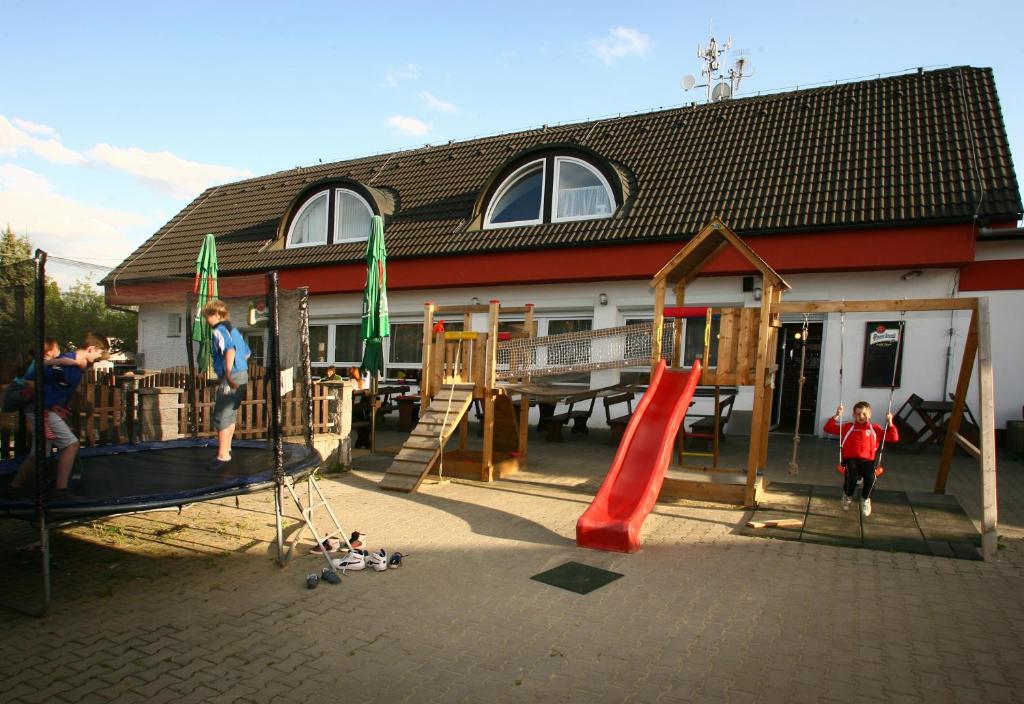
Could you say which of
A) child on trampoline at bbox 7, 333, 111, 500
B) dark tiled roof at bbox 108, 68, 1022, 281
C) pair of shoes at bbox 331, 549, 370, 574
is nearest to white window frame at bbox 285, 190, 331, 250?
dark tiled roof at bbox 108, 68, 1022, 281

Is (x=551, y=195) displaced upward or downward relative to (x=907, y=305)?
upward

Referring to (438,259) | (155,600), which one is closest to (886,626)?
(155,600)

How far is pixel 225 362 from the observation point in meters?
5.61

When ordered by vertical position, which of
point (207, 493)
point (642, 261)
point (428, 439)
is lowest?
point (428, 439)

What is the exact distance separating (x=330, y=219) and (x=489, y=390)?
32.8ft

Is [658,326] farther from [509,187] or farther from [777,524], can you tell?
[509,187]

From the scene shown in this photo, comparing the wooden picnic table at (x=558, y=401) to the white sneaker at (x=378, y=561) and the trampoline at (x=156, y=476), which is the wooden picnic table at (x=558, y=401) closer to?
the trampoline at (x=156, y=476)

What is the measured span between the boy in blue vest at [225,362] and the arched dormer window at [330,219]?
37.5 feet

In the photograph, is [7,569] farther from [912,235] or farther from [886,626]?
[912,235]

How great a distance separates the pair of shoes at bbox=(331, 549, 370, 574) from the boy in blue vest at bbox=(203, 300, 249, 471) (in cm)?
149

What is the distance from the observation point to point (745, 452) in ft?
35.9

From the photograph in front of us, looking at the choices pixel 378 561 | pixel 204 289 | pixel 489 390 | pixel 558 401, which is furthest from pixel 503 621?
pixel 204 289

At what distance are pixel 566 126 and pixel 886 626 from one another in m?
15.5

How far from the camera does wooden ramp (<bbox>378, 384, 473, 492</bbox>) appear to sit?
8.42 metres
